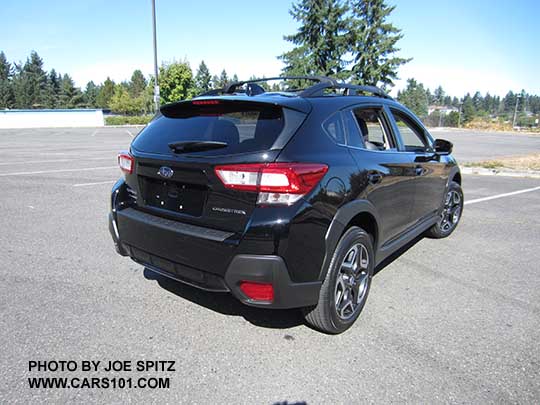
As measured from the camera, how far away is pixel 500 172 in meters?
10.9

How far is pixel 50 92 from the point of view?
87688 millimetres

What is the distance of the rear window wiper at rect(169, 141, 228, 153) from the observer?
2418mm

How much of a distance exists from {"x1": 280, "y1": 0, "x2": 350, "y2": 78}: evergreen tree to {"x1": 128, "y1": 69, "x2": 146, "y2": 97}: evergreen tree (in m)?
74.7

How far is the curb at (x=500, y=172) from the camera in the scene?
34.2 feet

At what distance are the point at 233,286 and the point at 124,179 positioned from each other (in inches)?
57.6

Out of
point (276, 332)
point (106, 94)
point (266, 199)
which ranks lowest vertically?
point (276, 332)

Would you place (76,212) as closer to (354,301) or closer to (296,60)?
(354,301)

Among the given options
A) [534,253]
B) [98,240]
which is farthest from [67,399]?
[534,253]

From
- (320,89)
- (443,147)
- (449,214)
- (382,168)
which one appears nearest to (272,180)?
(320,89)

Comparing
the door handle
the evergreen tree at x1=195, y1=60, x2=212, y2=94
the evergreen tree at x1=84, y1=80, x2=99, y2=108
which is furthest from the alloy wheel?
the evergreen tree at x1=84, y1=80, x2=99, y2=108

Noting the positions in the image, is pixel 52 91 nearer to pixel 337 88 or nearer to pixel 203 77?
pixel 203 77

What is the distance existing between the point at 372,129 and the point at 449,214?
2.47 m

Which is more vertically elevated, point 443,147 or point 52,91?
point 52,91

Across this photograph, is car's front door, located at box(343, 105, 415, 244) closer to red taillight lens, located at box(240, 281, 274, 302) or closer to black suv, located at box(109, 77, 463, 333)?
black suv, located at box(109, 77, 463, 333)
